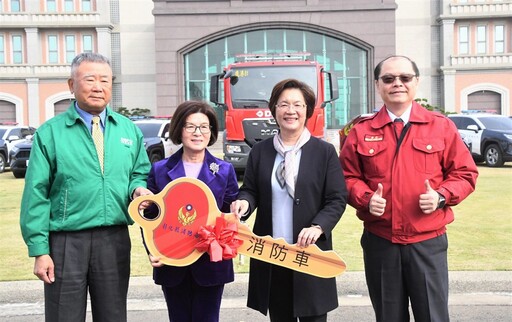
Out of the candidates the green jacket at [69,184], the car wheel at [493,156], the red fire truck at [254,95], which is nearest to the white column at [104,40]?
the red fire truck at [254,95]

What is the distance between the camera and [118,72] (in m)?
34.7

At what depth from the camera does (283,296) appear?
10.4 ft

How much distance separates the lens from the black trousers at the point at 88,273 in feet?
9.89

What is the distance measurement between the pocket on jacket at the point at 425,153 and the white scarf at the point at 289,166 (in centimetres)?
62

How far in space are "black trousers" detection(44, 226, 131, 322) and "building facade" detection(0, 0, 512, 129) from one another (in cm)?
3002

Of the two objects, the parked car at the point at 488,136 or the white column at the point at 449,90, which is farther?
the white column at the point at 449,90

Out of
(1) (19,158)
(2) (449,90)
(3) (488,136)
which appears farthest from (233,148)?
(2) (449,90)

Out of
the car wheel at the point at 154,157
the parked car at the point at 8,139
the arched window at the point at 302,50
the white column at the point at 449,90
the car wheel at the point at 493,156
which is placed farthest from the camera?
the white column at the point at 449,90

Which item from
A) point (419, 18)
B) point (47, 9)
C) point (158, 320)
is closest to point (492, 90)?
point (419, 18)

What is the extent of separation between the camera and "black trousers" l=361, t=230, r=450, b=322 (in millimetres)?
3027

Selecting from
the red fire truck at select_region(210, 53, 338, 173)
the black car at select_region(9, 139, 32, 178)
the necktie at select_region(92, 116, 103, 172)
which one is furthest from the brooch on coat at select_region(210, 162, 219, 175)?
the black car at select_region(9, 139, 32, 178)

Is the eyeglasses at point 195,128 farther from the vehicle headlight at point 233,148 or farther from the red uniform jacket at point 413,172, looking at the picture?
the vehicle headlight at point 233,148

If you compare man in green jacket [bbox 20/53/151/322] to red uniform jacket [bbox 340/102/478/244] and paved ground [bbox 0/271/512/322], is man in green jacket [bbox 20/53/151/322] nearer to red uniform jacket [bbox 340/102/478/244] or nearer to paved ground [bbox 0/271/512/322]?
red uniform jacket [bbox 340/102/478/244]

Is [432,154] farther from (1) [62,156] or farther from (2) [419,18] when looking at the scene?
(2) [419,18]
